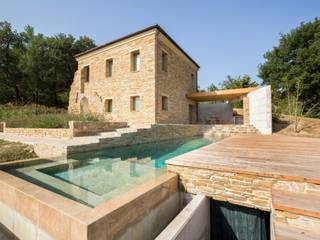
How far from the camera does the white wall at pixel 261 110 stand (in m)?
9.34

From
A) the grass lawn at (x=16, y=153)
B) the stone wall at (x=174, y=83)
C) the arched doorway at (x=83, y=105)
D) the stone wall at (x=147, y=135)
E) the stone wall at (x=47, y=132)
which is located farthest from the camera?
the arched doorway at (x=83, y=105)

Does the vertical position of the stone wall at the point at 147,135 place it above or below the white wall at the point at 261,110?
below

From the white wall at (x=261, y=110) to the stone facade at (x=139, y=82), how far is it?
5.13m

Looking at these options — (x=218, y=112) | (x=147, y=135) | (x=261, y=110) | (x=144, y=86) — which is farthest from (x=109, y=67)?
(x=218, y=112)

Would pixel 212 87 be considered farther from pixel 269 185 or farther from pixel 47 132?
pixel 269 185

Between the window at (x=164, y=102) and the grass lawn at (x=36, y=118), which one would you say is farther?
the window at (x=164, y=102)

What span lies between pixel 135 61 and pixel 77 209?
11305mm

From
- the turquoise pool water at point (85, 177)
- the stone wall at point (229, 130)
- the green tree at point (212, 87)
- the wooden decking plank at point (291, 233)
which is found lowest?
Answer: the wooden decking plank at point (291, 233)

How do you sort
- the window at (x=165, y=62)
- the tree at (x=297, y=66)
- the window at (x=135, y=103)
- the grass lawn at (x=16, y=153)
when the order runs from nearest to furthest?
the grass lawn at (x=16, y=153)
the window at (x=135, y=103)
the window at (x=165, y=62)
the tree at (x=297, y=66)

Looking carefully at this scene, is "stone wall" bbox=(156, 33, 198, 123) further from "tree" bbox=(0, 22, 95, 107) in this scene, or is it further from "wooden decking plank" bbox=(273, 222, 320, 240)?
"tree" bbox=(0, 22, 95, 107)

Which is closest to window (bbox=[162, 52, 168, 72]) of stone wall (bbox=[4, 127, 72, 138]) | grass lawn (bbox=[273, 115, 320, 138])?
stone wall (bbox=[4, 127, 72, 138])

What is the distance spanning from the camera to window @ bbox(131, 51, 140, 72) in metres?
11.5

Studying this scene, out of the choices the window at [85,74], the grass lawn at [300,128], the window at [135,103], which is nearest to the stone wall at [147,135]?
the window at [135,103]

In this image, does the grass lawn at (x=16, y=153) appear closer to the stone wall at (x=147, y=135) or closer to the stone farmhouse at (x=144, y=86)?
the stone wall at (x=147, y=135)
